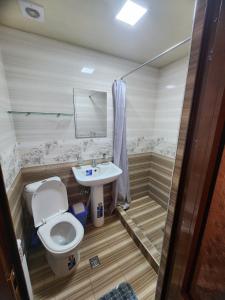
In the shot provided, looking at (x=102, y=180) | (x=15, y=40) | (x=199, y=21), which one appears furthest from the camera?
(x=102, y=180)

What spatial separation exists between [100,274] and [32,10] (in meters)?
2.58

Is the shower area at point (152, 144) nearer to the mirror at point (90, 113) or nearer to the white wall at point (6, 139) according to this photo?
the mirror at point (90, 113)

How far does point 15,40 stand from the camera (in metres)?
1.38

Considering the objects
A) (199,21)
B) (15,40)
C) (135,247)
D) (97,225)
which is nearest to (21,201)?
(97,225)

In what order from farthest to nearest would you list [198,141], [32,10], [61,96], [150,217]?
[150,217] → [61,96] → [32,10] → [198,141]

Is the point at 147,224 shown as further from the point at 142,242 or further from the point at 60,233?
the point at 60,233

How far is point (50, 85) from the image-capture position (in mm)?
1604

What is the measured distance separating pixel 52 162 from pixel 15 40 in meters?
1.36

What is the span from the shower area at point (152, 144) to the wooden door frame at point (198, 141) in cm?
136

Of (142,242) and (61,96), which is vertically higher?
(61,96)

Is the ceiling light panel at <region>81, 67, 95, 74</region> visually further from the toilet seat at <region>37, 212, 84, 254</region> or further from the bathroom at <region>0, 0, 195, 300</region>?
the toilet seat at <region>37, 212, 84, 254</region>

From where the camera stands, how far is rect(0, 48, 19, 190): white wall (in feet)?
3.75

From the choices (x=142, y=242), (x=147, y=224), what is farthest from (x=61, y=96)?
(x=147, y=224)

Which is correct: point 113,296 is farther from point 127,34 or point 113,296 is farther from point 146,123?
point 127,34
